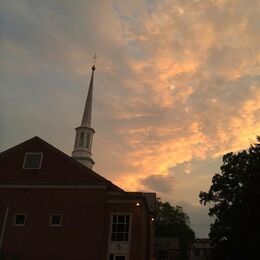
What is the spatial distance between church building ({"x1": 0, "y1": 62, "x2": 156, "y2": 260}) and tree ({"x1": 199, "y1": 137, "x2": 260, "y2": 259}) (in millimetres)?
13159

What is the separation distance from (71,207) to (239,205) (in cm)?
2053

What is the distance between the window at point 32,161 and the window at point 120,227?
8304 mm

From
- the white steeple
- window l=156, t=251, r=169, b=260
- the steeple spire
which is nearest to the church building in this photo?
the white steeple

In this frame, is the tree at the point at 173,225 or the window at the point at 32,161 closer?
the window at the point at 32,161

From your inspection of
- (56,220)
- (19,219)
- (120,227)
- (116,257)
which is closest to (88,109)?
(19,219)

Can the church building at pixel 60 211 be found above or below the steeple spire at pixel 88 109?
below

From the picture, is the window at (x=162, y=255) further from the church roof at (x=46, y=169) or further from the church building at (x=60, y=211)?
the church roof at (x=46, y=169)

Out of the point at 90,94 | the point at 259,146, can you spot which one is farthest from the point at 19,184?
the point at 90,94

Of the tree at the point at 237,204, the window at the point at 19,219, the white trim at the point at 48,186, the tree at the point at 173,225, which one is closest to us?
the window at the point at 19,219

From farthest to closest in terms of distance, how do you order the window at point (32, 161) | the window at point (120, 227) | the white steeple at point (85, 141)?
the white steeple at point (85, 141) → the window at point (32, 161) → the window at point (120, 227)

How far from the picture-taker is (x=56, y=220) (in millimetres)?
35719

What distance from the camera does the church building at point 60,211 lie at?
34250 millimetres

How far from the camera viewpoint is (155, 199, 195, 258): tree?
94.8 m

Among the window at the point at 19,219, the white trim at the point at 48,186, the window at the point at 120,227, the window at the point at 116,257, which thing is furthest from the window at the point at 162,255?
the window at the point at 19,219
